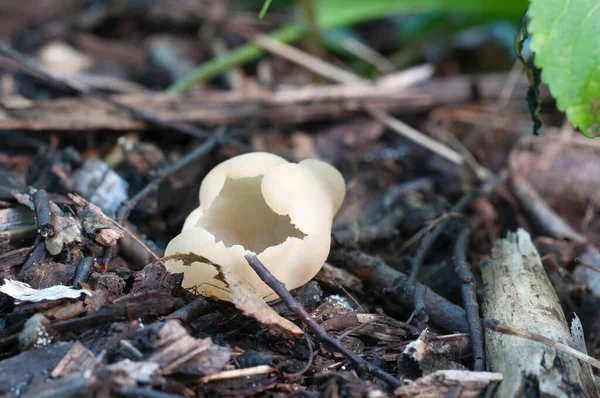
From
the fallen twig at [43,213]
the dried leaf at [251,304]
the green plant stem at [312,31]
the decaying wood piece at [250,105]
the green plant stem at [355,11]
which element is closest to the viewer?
the dried leaf at [251,304]

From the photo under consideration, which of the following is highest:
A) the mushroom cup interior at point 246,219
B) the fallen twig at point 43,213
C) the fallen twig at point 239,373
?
the fallen twig at point 43,213

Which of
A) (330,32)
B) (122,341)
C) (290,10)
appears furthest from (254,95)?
(122,341)

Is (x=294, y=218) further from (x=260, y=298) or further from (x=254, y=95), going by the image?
(x=254, y=95)

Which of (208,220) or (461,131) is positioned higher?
(208,220)

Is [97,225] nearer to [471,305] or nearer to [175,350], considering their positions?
[175,350]

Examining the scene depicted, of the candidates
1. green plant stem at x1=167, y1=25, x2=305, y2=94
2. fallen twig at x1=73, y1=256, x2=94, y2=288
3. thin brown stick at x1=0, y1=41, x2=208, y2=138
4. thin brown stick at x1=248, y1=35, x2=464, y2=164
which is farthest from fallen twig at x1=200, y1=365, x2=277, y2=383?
green plant stem at x1=167, y1=25, x2=305, y2=94

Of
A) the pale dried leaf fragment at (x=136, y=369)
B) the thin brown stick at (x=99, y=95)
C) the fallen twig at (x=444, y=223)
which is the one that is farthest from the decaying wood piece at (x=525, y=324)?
the thin brown stick at (x=99, y=95)

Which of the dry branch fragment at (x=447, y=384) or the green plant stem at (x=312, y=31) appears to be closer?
the dry branch fragment at (x=447, y=384)

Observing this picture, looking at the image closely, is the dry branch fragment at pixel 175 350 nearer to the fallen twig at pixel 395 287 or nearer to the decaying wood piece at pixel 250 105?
the fallen twig at pixel 395 287
